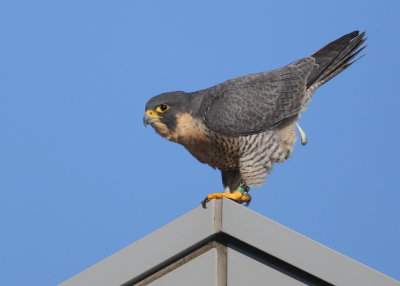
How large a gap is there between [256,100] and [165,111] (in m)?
0.86

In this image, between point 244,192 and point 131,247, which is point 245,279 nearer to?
point 131,247

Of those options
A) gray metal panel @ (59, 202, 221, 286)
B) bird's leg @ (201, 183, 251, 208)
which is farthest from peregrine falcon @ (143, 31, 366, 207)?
gray metal panel @ (59, 202, 221, 286)

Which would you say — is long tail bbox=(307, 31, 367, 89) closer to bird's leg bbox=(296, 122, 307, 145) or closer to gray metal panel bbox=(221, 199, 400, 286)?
bird's leg bbox=(296, 122, 307, 145)

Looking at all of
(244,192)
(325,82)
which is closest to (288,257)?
(244,192)

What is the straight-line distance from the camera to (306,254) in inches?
165

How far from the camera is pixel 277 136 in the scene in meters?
7.30

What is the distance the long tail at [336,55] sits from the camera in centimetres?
788

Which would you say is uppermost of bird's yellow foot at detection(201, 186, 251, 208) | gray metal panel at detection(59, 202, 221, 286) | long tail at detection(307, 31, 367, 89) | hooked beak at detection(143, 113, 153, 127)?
long tail at detection(307, 31, 367, 89)

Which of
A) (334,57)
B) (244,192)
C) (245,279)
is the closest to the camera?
(245,279)

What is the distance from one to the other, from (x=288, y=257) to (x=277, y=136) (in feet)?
10.5

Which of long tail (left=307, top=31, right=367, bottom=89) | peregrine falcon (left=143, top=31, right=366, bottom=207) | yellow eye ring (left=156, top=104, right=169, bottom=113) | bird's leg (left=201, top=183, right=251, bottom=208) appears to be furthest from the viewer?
long tail (left=307, top=31, right=367, bottom=89)

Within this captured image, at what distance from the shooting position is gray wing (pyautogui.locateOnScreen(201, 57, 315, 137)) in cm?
700

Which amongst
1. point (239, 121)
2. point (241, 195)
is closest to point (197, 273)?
point (241, 195)

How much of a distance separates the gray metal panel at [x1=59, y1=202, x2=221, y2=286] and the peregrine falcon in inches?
90.6
